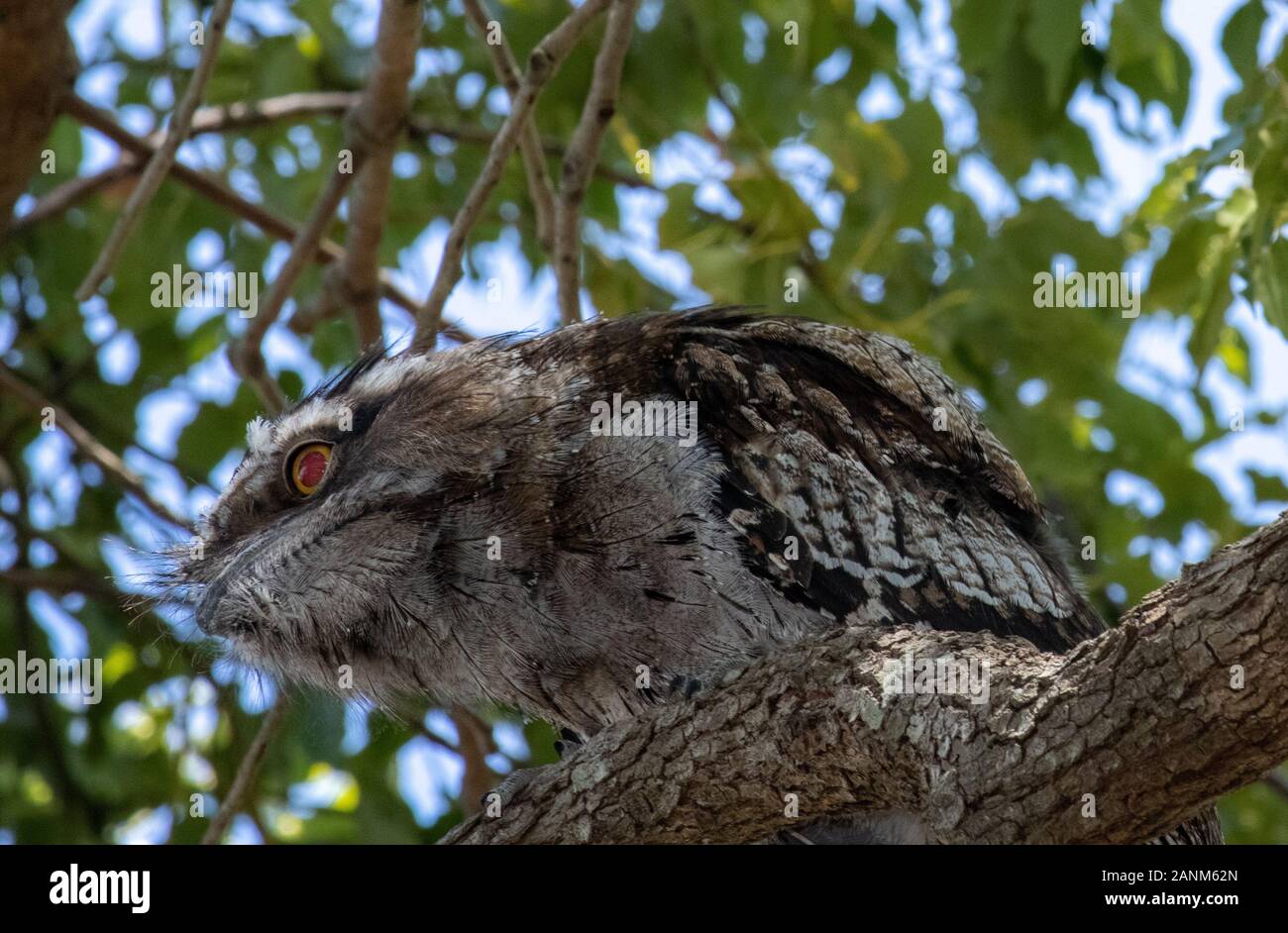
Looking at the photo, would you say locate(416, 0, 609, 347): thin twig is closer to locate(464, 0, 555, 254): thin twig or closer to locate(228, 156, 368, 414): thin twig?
locate(464, 0, 555, 254): thin twig

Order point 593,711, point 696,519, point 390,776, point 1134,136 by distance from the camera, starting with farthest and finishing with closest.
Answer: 1. point 390,776
2. point 1134,136
3. point 593,711
4. point 696,519

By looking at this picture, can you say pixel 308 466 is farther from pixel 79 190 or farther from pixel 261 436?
pixel 79 190

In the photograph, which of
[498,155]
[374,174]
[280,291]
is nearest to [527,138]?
[498,155]

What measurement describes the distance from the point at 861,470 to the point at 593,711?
1015mm

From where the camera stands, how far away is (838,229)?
601 centimetres

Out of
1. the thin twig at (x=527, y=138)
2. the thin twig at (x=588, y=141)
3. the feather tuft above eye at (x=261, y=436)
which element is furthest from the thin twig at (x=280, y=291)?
the thin twig at (x=588, y=141)

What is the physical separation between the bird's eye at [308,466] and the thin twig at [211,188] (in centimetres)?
146

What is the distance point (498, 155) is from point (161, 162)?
101 cm

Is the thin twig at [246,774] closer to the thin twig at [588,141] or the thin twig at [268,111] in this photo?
the thin twig at [588,141]

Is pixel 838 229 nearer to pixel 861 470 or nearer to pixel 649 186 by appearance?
pixel 649 186

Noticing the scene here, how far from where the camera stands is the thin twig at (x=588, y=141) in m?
4.38

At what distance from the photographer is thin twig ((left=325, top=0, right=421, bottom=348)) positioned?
16.2 feet

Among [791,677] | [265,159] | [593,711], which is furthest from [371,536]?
[265,159]

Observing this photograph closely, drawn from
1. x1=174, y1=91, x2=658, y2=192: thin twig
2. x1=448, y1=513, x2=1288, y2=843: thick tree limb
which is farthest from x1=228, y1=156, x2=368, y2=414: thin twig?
x1=448, y1=513, x2=1288, y2=843: thick tree limb
